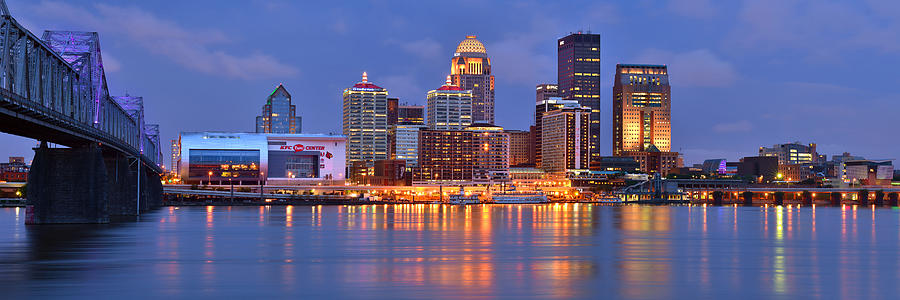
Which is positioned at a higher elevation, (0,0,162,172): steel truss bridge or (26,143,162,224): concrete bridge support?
(0,0,162,172): steel truss bridge

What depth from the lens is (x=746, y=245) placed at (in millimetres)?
72938

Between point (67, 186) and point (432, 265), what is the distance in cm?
4754

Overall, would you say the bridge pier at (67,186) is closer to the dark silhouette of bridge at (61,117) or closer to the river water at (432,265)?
the dark silhouette of bridge at (61,117)

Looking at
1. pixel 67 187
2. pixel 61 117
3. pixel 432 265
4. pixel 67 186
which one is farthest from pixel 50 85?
pixel 432 265

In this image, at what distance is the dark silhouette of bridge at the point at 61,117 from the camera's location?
2331 inches

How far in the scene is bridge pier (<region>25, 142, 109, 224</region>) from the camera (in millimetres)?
81194

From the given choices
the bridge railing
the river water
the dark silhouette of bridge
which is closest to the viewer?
the river water

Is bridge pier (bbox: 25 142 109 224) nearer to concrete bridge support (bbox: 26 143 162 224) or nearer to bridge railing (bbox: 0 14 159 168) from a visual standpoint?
concrete bridge support (bbox: 26 143 162 224)

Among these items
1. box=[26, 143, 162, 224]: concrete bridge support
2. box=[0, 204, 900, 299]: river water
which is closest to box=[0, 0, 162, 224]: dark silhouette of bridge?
box=[26, 143, 162, 224]: concrete bridge support

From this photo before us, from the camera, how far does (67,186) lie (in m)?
82.9

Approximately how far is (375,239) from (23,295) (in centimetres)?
4116

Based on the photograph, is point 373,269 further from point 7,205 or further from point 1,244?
point 7,205

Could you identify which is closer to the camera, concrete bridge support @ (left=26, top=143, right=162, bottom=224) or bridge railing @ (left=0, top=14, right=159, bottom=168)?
bridge railing @ (left=0, top=14, right=159, bottom=168)

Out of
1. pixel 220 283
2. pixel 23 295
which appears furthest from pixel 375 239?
pixel 23 295
